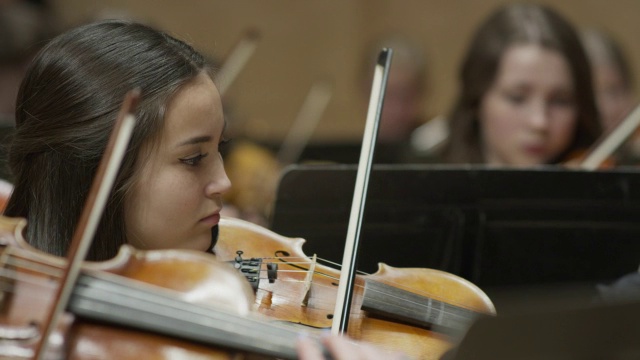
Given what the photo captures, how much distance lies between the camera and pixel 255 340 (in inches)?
31.4

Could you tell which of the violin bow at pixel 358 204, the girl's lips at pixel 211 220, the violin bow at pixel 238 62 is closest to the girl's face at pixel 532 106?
the violin bow at pixel 238 62

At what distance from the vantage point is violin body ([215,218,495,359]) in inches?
40.9

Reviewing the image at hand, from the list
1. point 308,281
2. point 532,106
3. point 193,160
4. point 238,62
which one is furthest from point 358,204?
point 238,62

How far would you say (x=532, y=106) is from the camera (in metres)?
2.00

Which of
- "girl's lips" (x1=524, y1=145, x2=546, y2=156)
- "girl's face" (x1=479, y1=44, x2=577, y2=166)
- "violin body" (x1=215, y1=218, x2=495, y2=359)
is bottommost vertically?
"violin body" (x1=215, y1=218, x2=495, y2=359)

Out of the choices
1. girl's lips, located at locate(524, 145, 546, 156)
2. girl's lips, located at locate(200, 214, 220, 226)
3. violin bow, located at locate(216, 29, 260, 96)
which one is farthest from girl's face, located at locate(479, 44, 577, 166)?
girl's lips, located at locate(200, 214, 220, 226)

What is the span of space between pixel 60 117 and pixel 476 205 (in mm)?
743

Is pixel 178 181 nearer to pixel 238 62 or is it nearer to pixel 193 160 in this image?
pixel 193 160

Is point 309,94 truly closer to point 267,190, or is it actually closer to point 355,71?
point 355,71

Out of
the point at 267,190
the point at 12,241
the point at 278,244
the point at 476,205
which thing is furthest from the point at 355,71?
the point at 12,241

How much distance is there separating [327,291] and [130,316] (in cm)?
35

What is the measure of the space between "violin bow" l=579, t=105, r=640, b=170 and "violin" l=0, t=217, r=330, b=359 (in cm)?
130

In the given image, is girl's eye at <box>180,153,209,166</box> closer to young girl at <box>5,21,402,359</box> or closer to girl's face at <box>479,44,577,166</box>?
young girl at <box>5,21,402,359</box>

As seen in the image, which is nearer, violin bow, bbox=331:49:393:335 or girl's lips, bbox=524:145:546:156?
violin bow, bbox=331:49:393:335
